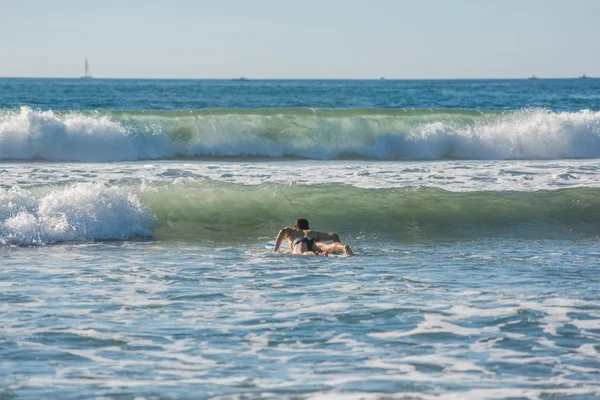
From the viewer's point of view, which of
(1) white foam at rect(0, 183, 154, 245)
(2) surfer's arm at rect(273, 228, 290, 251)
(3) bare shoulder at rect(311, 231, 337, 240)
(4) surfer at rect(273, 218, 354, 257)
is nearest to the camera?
(4) surfer at rect(273, 218, 354, 257)

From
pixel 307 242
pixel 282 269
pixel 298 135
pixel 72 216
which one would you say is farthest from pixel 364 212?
pixel 298 135

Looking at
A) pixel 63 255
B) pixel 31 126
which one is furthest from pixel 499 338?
pixel 31 126

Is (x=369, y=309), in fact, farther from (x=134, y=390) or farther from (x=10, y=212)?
(x=10, y=212)

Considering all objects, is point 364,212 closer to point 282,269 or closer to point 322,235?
point 322,235

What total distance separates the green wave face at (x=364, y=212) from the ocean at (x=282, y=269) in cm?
6

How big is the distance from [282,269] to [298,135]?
55.7ft

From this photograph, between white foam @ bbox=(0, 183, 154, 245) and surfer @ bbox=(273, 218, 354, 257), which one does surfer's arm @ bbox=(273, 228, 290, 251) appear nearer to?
surfer @ bbox=(273, 218, 354, 257)

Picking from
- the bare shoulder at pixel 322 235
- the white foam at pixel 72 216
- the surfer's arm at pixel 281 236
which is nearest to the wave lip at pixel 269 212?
the white foam at pixel 72 216

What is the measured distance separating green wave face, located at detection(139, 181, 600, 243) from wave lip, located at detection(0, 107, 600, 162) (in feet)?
27.8

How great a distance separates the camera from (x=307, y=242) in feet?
44.7

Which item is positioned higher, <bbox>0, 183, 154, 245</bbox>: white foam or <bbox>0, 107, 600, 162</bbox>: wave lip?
<bbox>0, 107, 600, 162</bbox>: wave lip

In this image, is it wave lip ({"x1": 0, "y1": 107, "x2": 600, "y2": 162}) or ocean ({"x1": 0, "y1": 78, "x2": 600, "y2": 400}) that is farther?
wave lip ({"x1": 0, "y1": 107, "x2": 600, "y2": 162})

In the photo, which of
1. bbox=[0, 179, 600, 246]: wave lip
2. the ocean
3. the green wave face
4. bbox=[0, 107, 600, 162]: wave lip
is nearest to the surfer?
the ocean

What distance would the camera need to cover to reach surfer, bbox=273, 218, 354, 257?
43.9 feet
